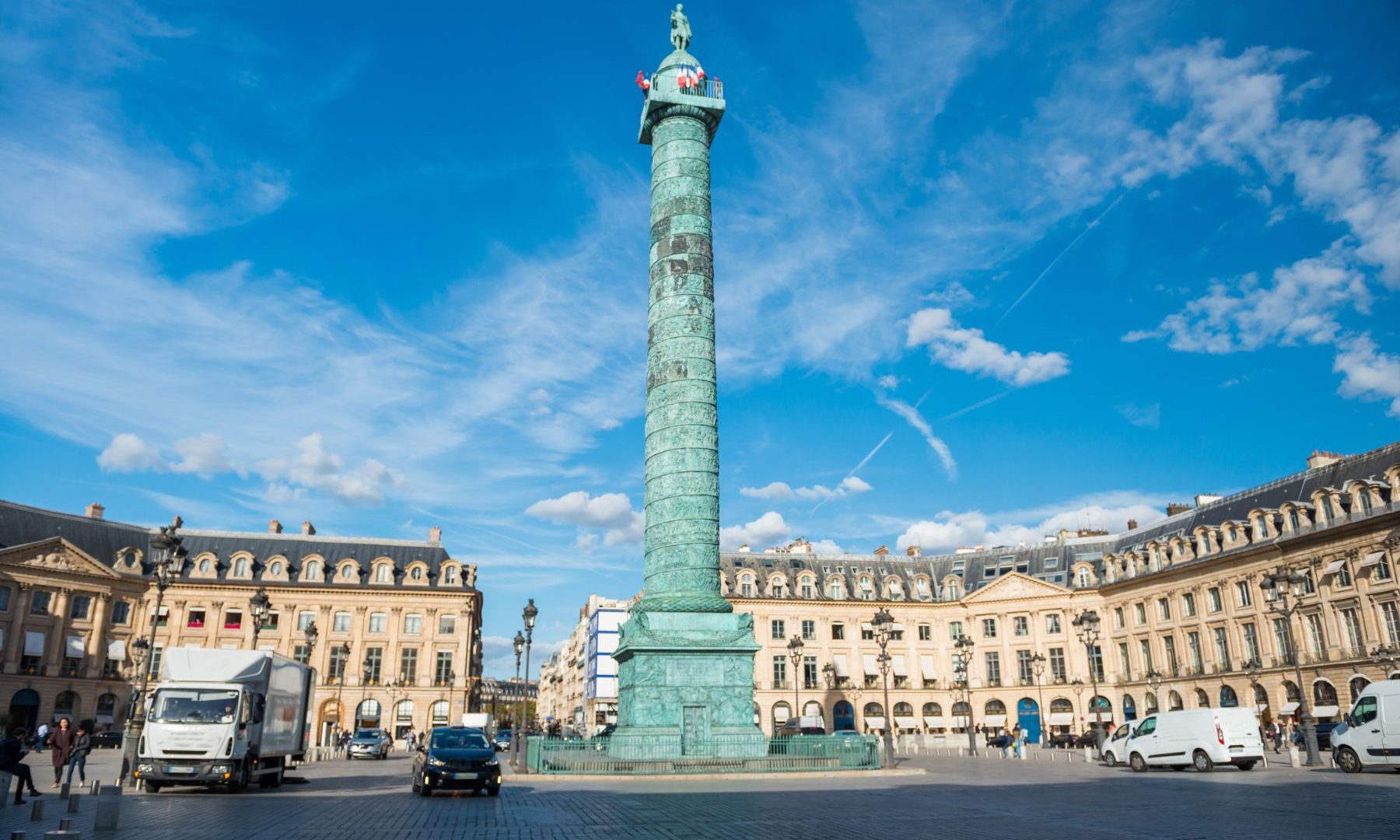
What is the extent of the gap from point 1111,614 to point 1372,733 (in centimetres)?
3653

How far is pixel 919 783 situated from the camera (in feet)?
63.8

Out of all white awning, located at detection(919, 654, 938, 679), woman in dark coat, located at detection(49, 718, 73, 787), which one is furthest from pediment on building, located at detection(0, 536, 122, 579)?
white awning, located at detection(919, 654, 938, 679)

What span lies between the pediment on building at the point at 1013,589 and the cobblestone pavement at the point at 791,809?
120 ft

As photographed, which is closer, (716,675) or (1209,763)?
(1209,763)

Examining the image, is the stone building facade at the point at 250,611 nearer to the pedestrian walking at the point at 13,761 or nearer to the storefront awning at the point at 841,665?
the storefront awning at the point at 841,665

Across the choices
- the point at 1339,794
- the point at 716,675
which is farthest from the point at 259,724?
the point at 1339,794

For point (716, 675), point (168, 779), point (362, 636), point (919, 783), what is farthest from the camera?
point (362, 636)

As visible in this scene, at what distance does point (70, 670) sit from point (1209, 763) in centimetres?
5107

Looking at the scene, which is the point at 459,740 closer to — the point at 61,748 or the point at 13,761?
the point at 13,761

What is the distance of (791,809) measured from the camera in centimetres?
1356

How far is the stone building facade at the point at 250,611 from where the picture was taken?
48.9 metres

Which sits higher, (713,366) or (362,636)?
(713,366)

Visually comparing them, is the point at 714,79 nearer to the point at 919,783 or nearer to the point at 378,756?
the point at 919,783

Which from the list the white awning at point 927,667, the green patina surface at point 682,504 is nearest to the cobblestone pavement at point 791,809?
the green patina surface at point 682,504
